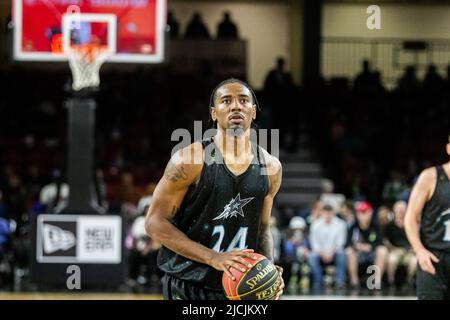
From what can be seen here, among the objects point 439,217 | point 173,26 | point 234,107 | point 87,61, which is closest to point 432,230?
point 439,217

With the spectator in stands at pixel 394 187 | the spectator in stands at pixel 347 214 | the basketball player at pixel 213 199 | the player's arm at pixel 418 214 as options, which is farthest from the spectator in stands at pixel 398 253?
the basketball player at pixel 213 199

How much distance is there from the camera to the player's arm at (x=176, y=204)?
14.1 feet

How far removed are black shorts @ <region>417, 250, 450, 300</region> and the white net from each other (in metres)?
6.57

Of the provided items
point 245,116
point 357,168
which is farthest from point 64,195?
point 245,116

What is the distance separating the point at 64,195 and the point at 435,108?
7219 millimetres

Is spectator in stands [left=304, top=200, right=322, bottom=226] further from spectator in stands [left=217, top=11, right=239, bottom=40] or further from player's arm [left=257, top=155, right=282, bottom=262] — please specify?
player's arm [left=257, top=155, right=282, bottom=262]

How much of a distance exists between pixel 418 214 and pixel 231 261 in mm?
2293

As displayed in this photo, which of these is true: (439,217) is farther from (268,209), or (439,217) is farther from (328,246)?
(328,246)

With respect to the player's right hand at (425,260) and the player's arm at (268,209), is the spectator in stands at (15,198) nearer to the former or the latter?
the player's right hand at (425,260)

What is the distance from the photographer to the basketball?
13.5ft

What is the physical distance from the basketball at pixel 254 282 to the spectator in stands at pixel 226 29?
1344 centimetres

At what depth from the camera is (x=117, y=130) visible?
15.3 metres

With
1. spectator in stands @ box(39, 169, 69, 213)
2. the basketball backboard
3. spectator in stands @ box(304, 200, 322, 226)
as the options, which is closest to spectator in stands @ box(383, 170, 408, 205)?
spectator in stands @ box(304, 200, 322, 226)

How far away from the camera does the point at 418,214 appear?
6078mm
